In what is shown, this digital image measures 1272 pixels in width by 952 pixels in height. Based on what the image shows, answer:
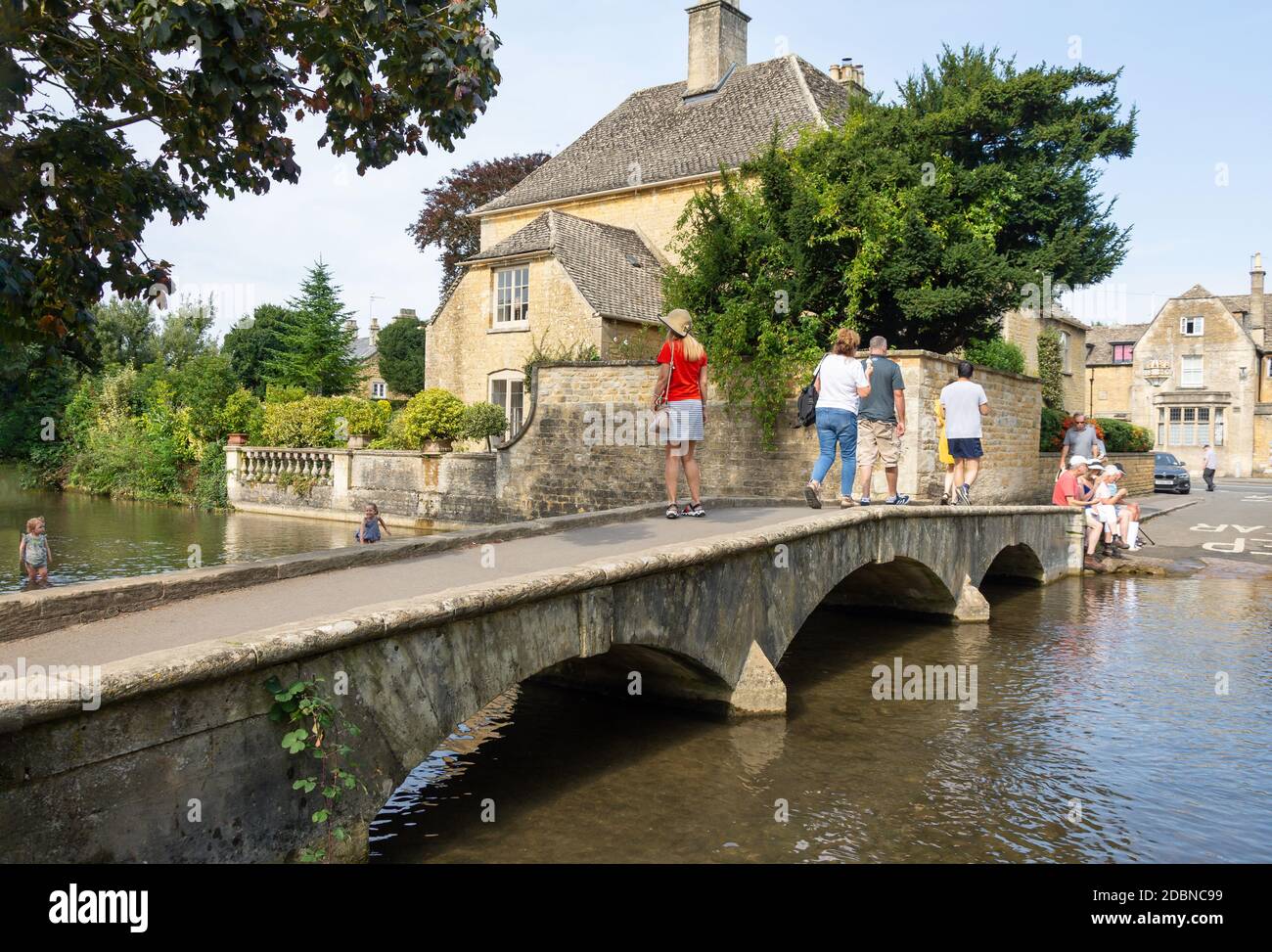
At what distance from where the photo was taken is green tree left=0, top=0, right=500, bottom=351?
5859mm

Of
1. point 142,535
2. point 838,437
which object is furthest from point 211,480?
point 838,437

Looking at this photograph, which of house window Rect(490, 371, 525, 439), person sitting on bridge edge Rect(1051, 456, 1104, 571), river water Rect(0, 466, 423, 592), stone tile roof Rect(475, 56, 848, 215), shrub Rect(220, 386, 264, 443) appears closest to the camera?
river water Rect(0, 466, 423, 592)

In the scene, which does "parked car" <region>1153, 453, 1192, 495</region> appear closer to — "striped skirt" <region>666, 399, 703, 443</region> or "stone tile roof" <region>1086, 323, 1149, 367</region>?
"stone tile roof" <region>1086, 323, 1149, 367</region>

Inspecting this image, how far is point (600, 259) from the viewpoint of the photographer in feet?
91.5

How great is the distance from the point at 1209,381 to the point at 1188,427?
2.68 meters

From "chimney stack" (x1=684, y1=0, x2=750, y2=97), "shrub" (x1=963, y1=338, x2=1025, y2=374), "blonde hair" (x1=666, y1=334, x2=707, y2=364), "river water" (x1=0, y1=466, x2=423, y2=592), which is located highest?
"chimney stack" (x1=684, y1=0, x2=750, y2=97)

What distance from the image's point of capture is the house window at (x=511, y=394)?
28.3 metres

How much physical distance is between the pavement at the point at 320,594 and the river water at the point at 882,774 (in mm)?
1376

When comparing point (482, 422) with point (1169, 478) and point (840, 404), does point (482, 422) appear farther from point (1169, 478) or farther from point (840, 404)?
point (1169, 478)

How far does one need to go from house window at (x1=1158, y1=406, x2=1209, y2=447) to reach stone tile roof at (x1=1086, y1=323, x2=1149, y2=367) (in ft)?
17.7

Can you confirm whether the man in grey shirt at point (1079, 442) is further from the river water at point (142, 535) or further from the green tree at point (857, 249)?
the river water at point (142, 535)

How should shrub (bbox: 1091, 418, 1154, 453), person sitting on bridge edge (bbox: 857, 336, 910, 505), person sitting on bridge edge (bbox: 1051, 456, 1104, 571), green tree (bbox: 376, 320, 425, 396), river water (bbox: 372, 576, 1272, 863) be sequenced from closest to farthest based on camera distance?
river water (bbox: 372, 576, 1272, 863)
person sitting on bridge edge (bbox: 857, 336, 910, 505)
person sitting on bridge edge (bbox: 1051, 456, 1104, 571)
shrub (bbox: 1091, 418, 1154, 453)
green tree (bbox: 376, 320, 425, 396)

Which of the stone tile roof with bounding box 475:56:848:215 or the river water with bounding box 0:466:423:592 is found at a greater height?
the stone tile roof with bounding box 475:56:848:215

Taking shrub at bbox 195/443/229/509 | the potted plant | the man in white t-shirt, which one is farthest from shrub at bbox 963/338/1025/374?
shrub at bbox 195/443/229/509
